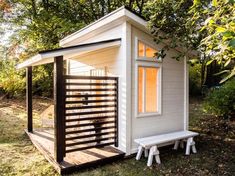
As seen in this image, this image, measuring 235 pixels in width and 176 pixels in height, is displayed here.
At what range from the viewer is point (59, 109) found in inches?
181

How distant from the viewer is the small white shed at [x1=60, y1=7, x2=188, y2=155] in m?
5.30

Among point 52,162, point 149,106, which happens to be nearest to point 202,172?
point 149,106

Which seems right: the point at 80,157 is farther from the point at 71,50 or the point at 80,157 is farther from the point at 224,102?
the point at 224,102

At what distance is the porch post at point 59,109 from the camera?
4578mm

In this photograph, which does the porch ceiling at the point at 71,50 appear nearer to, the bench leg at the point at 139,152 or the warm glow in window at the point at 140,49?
the warm glow in window at the point at 140,49

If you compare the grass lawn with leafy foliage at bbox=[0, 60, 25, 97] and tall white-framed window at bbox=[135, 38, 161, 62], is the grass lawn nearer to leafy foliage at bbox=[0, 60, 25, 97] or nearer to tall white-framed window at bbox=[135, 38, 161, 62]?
tall white-framed window at bbox=[135, 38, 161, 62]

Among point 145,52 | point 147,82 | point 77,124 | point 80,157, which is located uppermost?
point 145,52

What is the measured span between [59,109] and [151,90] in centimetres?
264

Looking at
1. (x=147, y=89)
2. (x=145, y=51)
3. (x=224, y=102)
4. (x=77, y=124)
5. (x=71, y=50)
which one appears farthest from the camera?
(x=224, y=102)

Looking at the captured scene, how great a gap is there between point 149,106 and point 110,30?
2.34 m

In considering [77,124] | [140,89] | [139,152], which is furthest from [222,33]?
[77,124]

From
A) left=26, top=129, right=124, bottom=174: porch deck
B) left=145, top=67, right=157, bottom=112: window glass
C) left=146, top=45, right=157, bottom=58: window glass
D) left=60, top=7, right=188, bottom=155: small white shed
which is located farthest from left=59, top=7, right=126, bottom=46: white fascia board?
left=26, top=129, right=124, bottom=174: porch deck

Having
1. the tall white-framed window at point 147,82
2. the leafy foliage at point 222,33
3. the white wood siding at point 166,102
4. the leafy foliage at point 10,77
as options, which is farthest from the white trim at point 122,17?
the leafy foliage at point 10,77

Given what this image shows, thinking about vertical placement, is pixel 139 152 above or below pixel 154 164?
above
